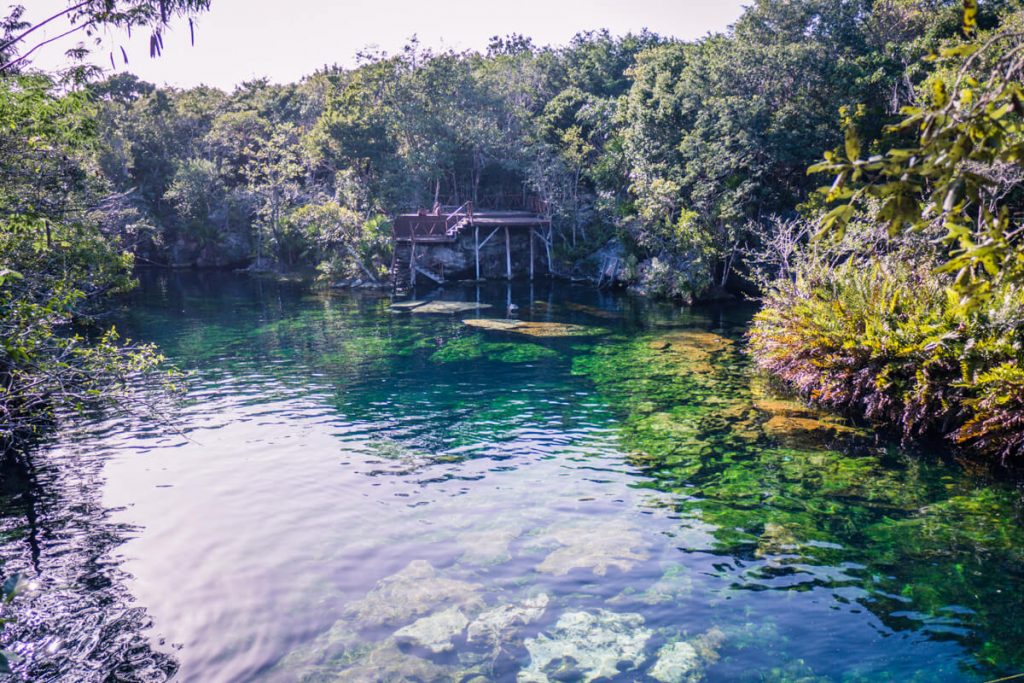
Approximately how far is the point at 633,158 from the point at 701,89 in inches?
222

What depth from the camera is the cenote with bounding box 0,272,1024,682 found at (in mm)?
7020

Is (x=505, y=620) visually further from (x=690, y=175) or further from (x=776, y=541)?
(x=690, y=175)

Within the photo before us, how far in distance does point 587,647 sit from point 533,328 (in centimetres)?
2078

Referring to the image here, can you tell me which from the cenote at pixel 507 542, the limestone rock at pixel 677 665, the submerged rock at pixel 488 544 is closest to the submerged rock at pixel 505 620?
the cenote at pixel 507 542

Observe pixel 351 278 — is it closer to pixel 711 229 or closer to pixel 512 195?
pixel 512 195

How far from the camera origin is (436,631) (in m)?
7.51

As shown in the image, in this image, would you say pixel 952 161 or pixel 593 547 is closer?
pixel 952 161

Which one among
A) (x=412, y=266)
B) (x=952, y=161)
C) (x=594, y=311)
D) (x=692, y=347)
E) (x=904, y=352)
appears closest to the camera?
(x=952, y=161)

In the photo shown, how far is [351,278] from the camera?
45.3 meters

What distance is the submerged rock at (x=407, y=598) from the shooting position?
307 inches

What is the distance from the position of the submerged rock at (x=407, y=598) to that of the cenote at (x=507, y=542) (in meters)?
0.04

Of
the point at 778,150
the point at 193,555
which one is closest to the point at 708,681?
the point at 193,555

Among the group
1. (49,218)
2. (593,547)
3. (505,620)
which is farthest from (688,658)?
(49,218)

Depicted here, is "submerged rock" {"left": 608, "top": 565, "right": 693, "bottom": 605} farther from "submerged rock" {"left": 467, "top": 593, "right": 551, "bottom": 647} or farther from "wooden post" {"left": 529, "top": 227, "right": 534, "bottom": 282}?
"wooden post" {"left": 529, "top": 227, "right": 534, "bottom": 282}
